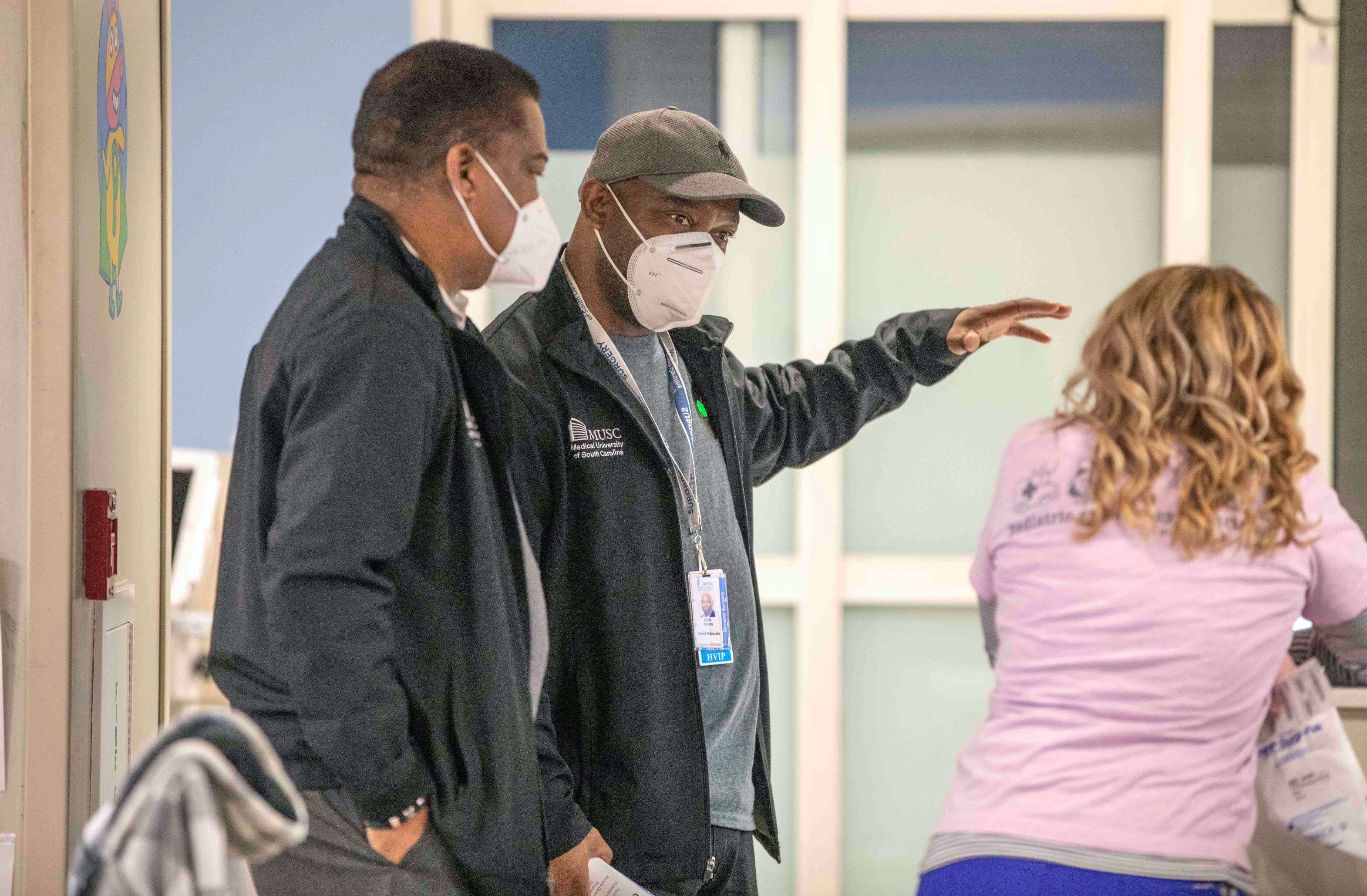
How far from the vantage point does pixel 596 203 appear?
1945 mm

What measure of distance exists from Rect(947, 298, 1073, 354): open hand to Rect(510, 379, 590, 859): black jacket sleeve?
2.76 ft

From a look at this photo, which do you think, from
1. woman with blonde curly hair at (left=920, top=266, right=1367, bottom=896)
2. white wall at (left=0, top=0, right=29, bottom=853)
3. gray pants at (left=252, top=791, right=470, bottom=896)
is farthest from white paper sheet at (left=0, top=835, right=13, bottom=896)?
woman with blonde curly hair at (left=920, top=266, right=1367, bottom=896)

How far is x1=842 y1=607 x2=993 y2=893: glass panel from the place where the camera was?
303cm

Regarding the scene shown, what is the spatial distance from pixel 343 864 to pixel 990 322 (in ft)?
4.84

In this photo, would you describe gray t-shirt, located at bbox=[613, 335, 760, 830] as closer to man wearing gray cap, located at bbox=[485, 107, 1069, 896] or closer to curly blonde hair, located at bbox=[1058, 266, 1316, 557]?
man wearing gray cap, located at bbox=[485, 107, 1069, 896]

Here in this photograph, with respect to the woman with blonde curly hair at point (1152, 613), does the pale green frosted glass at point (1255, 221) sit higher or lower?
higher

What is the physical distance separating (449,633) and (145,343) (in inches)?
52.4

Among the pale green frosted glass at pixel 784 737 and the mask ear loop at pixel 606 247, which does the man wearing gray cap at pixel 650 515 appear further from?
the pale green frosted glass at pixel 784 737

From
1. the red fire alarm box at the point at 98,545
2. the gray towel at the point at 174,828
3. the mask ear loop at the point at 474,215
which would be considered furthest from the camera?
the red fire alarm box at the point at 98,545

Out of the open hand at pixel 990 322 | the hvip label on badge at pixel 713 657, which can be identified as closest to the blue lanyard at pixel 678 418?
the hvip label on badge at pixel 713 657

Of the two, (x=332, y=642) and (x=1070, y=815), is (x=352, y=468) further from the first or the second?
(x=1070, y=815)

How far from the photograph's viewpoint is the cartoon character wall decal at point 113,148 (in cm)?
204

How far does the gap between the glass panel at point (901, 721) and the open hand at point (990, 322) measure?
1.09m

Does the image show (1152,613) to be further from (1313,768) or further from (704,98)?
(704,98)
